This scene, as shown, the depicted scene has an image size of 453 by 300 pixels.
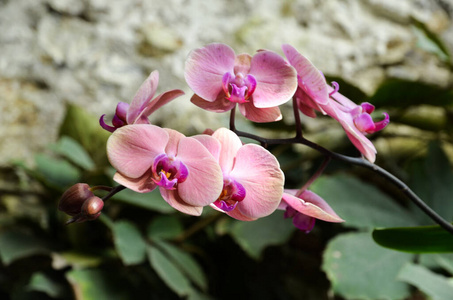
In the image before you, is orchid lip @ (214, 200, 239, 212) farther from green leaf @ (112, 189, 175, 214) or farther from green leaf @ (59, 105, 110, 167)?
green leaf @ (59, 105, 110, 167)

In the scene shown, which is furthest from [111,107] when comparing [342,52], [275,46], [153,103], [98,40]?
[153,103]

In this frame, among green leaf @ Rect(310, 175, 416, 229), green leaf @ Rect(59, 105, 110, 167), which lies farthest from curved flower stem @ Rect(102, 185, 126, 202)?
green leaf @ Rect(59, 105, 110, 167)

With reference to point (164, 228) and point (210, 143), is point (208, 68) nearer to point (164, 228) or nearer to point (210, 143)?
point (210, 143)

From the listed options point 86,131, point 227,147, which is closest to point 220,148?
point 227,147

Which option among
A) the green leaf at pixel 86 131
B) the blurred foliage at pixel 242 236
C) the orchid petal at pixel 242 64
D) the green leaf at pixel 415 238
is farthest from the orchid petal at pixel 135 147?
the green leaf at pixel 86 131

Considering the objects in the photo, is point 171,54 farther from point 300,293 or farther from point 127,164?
Result: point 127,164

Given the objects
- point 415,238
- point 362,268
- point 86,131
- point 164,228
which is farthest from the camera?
point 86,131

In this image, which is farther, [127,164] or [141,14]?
[141,14]
